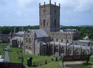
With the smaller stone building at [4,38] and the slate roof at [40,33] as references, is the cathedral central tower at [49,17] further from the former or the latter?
the smaller stone building at [4,38]

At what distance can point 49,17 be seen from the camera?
4784 centimetres

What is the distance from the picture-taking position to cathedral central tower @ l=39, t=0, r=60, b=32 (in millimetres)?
47781

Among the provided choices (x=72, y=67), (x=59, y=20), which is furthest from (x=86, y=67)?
(x=59, y=20)

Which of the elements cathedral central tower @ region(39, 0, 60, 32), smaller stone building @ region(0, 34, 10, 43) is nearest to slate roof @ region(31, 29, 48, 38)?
cathedral central tower @ region(39, 0, 60, 32)

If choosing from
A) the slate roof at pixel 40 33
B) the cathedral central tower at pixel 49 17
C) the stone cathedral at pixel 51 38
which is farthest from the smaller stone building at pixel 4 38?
the slate roof at pixel 40 33

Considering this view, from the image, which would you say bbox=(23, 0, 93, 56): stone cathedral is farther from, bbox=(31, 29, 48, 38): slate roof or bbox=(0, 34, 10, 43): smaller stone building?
bbox=(0, 34, 10, 43): smaller stone building

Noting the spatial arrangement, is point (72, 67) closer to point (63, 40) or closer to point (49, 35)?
point (63, 40)

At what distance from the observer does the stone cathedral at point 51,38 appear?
3916 cm

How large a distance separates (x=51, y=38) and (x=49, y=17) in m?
6.75

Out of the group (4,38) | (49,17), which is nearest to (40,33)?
(49,17)

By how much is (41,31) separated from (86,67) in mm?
30199

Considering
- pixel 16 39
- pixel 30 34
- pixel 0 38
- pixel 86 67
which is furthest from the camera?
pixel 0 38

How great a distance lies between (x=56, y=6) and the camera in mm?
49156

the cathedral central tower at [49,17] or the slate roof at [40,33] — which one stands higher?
the cathedral central tower at [49,17]
